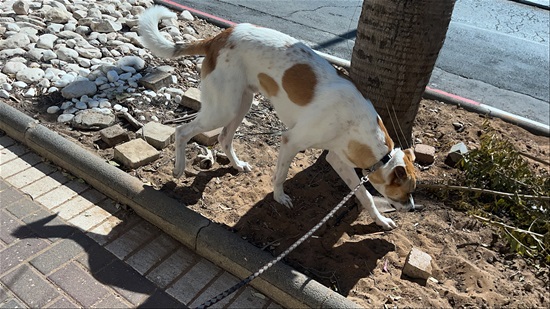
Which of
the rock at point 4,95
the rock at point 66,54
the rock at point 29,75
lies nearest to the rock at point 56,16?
the rock at point 66,54

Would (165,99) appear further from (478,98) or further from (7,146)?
(478,98)

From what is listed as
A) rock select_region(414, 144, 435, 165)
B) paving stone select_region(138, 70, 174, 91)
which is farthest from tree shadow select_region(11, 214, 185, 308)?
rock select_region(414, 144, 435, 165)

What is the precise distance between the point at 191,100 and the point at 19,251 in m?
2.58

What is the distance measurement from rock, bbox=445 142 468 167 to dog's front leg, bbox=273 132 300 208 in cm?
194

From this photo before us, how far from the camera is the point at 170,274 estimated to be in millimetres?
3340

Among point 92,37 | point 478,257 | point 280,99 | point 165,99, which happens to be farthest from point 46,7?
point 478,257

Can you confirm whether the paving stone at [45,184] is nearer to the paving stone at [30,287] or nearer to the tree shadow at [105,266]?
the tree shadow at [105,266]

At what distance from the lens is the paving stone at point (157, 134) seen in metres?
4.64

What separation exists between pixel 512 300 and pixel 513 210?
1.03 m

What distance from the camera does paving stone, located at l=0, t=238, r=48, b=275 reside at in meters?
3.23

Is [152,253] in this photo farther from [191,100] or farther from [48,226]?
[191,100]

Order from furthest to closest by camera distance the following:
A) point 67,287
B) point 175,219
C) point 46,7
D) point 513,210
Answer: point 46,7
point 513,210
point 175,219
point 67,287

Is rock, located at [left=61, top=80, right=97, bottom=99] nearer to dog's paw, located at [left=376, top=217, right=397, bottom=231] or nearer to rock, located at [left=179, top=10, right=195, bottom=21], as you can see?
rock, located at [left=179, top=10, right=195, bottom=21]

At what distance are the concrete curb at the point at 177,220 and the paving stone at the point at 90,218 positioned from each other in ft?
0.58
